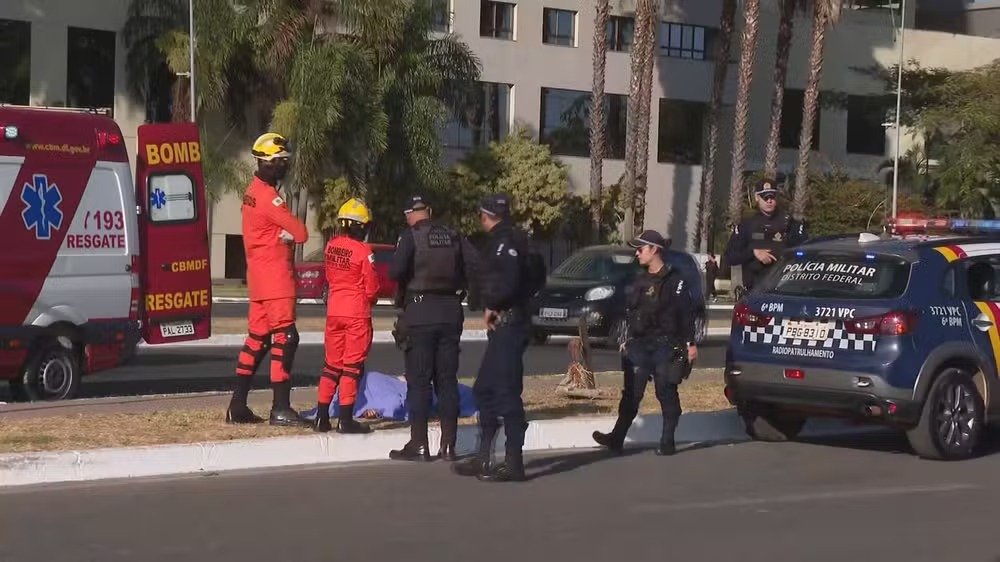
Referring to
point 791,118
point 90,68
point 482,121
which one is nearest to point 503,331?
point 90,68

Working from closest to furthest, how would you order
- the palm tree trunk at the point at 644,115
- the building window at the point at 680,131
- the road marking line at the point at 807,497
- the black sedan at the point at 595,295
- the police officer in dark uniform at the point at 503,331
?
the road marking line at the point at 807,497 < the police officer in dark uniform at the point at 503,331 < the black sedan at the point at 595,295 < the palm tree trunk at the point at 644,115 < the building window at the point at 680,131

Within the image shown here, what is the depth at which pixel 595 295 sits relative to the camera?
75.0ft

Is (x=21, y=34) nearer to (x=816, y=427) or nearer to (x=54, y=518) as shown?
Result: (x=816, y=427)

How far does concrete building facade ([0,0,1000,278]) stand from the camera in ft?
147

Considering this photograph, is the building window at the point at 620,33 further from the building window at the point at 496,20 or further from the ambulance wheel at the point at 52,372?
the ambulance wheel at the point at 52,372

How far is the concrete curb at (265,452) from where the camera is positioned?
1004 cm

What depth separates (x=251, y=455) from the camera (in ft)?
35.6

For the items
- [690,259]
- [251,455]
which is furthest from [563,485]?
[690,259]

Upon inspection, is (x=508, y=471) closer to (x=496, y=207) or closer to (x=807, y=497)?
(x=496, y=207)

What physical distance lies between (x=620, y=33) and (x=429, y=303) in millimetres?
44217

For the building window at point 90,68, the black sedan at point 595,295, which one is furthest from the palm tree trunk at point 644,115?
the black sedan at point 595,295

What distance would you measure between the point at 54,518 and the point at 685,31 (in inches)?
1933

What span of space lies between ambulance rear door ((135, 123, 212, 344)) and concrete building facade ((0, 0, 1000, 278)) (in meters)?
30.5

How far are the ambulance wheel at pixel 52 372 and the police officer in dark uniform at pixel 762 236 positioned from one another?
19.3 ft
